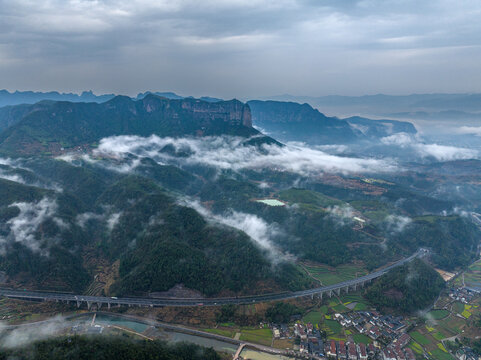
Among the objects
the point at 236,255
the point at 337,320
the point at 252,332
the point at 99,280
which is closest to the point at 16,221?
the point at 99,280

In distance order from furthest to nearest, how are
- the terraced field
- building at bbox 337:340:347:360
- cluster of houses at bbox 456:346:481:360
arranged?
the terraced field → cluster of houses at bbox 456:346:481:360 → building at bbox 337:340:347:360

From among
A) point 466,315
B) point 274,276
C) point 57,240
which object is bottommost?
point 466,315

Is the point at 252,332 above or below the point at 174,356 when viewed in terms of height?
below

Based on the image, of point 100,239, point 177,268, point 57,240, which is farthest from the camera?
point 100,239

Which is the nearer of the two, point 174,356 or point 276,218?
point 174,356

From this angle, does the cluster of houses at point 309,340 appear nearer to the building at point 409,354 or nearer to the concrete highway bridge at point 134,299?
the concrete highway bridge at point 134,299

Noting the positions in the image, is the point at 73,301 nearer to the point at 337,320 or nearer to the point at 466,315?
the point at 337,320

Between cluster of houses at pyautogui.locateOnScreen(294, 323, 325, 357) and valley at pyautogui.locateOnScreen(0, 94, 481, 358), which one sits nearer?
cluster of houses at pyautogui.locateOnScreen(294, 323, 325, 357)

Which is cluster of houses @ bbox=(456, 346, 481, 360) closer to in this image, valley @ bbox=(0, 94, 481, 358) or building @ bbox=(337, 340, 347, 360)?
valley @ bbox=(0, 94, 481, 358)

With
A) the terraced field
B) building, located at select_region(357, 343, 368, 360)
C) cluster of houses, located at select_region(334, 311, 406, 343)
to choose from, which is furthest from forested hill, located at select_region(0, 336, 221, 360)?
the terraced field
